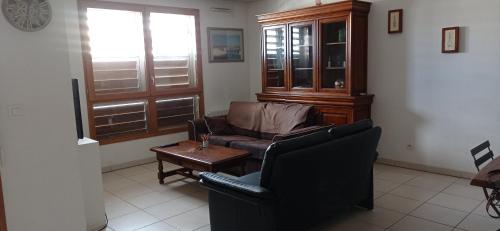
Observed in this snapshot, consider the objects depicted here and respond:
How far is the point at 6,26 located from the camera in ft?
7.97

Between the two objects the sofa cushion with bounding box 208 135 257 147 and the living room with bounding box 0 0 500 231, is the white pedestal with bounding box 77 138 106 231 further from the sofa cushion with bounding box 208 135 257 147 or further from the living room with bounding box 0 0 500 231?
the sofa cushion with bounding box 208 135 257 147

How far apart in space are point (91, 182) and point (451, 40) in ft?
12.8

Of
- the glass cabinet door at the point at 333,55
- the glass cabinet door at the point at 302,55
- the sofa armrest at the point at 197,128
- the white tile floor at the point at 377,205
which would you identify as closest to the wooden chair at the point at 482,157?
the white tile floor at the point at 377,205

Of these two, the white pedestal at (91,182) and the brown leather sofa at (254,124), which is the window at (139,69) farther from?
the white pedestal at (91,182)

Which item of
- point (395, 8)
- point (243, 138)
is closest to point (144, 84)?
point (243, 138)

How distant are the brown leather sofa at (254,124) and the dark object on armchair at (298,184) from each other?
1.50m

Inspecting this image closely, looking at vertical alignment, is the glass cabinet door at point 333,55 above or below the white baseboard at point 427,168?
above

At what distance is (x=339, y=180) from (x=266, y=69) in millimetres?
3160

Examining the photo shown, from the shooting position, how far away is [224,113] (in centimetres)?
644

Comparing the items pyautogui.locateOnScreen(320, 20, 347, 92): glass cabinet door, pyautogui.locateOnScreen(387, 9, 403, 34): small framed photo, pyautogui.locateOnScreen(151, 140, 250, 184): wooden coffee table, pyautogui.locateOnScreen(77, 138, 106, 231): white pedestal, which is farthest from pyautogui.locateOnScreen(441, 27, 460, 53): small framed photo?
pyautogui.locateOnScreen(77, 138, 106, 231): white pedestal

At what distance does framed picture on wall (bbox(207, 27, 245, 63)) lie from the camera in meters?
6.17

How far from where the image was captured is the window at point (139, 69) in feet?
16.4

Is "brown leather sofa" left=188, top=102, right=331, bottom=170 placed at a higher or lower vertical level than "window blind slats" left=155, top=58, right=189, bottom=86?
lower

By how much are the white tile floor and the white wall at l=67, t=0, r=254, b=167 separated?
63 centimetres
